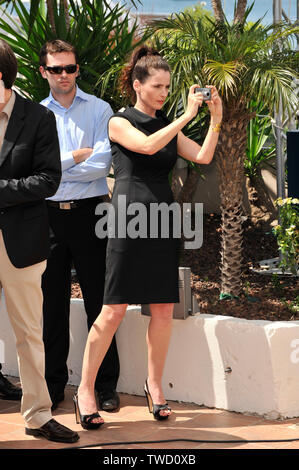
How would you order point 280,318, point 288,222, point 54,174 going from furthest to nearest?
point 288,222 < point 280,318 < point 54,174

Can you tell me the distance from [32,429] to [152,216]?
51.4 inches

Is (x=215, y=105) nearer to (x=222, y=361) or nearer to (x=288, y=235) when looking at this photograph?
(x=222, y=361)

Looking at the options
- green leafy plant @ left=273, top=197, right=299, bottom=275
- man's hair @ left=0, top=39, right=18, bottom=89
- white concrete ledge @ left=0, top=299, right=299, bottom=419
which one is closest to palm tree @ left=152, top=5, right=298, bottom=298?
green leafy plant @ left=273, top=197, right=299, bottom=275

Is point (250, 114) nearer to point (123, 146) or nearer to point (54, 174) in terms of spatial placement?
point (123, 146)

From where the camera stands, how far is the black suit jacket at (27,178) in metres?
3.90

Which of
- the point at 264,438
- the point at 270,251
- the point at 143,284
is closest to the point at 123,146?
the point at 143,284

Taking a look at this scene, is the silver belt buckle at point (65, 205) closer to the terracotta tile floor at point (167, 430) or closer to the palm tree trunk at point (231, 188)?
the terracotta tile floor at point (167, 430)

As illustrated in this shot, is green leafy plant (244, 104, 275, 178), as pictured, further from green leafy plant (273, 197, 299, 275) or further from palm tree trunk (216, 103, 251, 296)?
green leafy plant (273, 197, 299, 275)

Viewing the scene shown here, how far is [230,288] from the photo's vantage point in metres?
5.89

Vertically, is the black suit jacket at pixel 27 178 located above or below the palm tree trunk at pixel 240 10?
below

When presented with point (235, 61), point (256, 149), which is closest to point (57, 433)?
point (235, 61)

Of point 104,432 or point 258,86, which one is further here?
point 258,86

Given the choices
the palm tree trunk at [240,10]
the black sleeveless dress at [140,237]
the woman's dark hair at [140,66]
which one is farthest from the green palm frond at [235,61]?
the black sleeveless dress at [140,237]

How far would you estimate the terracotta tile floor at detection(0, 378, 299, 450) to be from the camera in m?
4.12
